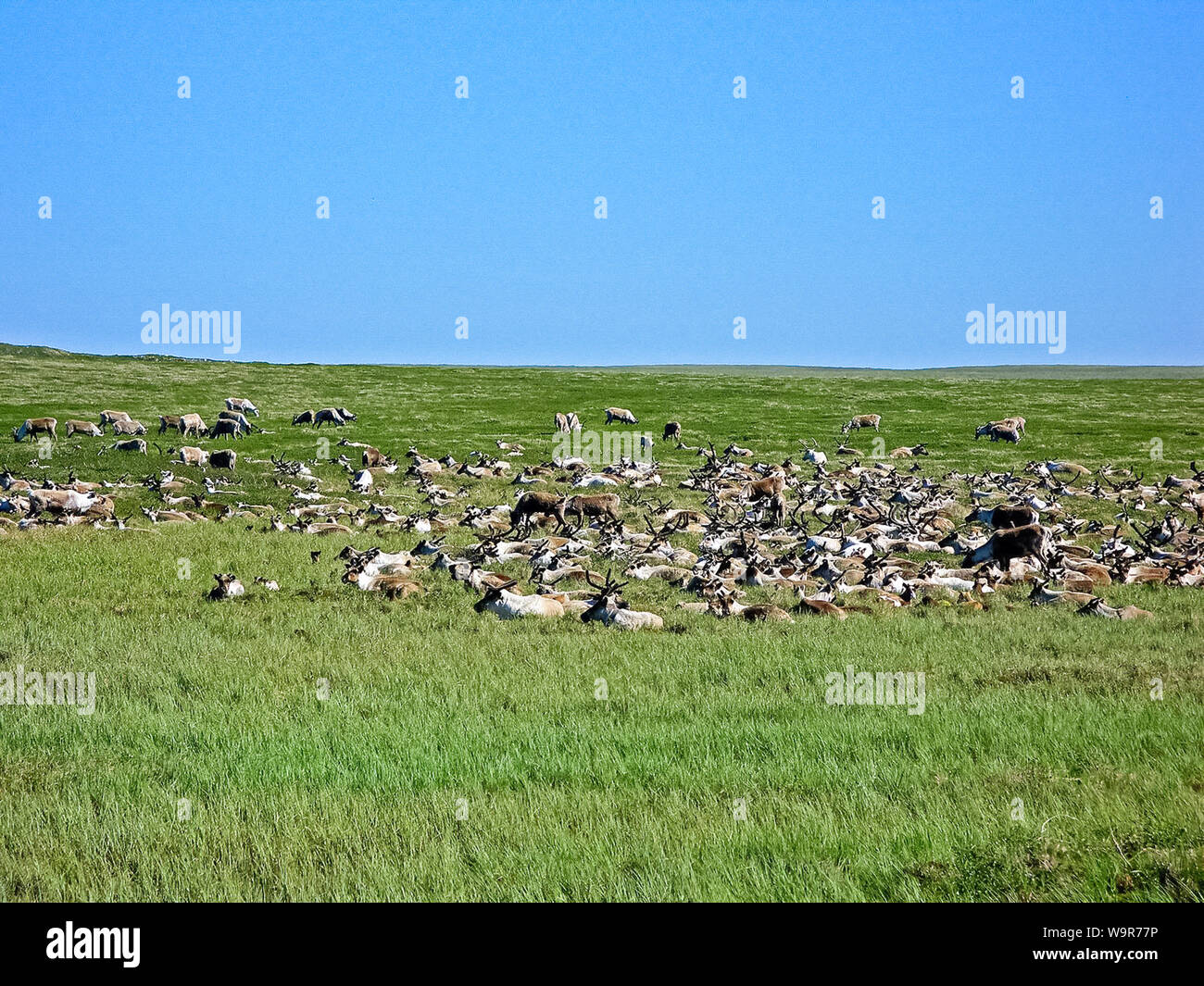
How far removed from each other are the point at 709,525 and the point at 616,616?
1022cm

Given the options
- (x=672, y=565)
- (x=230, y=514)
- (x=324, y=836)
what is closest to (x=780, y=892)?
(x=324, y=836)

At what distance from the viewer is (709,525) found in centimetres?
2492

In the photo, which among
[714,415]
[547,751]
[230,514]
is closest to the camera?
[547,751]

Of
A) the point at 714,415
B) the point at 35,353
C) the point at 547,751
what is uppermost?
the point at 35,353

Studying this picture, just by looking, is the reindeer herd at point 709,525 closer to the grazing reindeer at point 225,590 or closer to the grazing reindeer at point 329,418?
the grazing reindeer at point 225,590

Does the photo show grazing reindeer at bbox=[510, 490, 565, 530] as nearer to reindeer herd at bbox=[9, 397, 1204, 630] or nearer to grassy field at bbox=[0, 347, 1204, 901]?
reindeer herd at bbox=[9, 397, 1204, 630]

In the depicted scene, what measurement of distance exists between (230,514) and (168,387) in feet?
144

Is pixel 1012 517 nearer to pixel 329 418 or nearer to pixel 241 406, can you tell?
pixel 329 418

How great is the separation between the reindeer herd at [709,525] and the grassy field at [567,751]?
2.97ft

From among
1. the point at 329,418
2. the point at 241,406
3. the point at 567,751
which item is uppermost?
the point at 241,406

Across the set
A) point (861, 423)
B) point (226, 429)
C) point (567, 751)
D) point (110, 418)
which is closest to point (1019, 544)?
point (567, 751)

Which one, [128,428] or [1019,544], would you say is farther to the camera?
[128,428]
